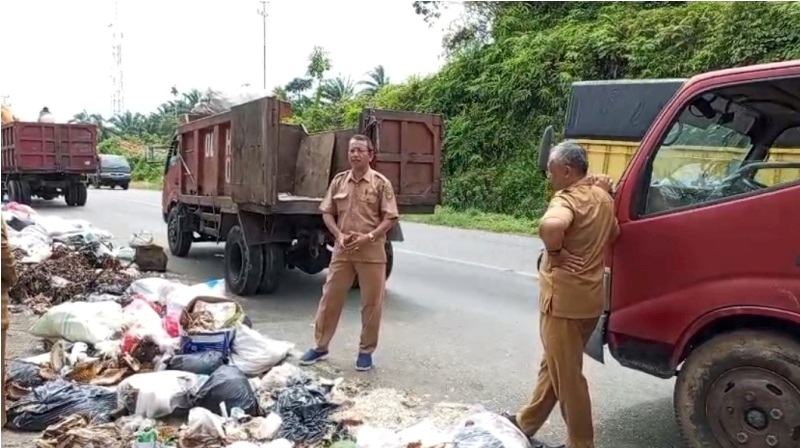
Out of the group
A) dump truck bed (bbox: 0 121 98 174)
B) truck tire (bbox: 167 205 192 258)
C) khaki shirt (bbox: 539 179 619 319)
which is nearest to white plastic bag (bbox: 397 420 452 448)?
khaki shirt (bbox: 539 179 619 319)

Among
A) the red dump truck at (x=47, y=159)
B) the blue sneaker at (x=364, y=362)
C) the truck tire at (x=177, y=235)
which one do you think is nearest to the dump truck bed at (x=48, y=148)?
the red dump truck at (x=47, y=159)

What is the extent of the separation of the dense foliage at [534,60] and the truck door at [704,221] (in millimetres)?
12034

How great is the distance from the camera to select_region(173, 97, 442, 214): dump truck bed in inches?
297

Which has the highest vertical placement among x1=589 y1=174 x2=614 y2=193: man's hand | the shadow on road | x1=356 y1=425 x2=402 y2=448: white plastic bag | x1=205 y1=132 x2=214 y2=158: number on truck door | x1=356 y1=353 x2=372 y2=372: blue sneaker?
x1=205 y1=132 x2=214 y2=158: number on truck door

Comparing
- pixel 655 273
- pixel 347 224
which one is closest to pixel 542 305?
pixel 655 273

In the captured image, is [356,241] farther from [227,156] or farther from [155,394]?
[227,156]

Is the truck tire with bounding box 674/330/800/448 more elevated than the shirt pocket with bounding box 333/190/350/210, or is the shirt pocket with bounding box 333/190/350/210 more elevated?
the shirt pocket with bounding box 333/190/350/210

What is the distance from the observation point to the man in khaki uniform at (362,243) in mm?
5480

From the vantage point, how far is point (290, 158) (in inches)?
365

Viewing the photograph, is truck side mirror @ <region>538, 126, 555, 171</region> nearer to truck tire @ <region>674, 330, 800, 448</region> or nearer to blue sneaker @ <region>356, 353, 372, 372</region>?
truck tire @ <region>674, 330, 800, 448</region>

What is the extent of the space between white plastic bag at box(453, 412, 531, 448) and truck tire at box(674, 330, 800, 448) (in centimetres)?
78

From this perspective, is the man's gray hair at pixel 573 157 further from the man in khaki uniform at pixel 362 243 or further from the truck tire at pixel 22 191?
the truck tire at pixel 22 191

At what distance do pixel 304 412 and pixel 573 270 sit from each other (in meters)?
1.74

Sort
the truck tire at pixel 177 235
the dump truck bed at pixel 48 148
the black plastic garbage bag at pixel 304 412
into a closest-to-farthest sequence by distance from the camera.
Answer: the black plastic garbage bag at pixel 304 412 → the truck tire at pixel 177 235 → the dump truck bed at pixel 48 148
